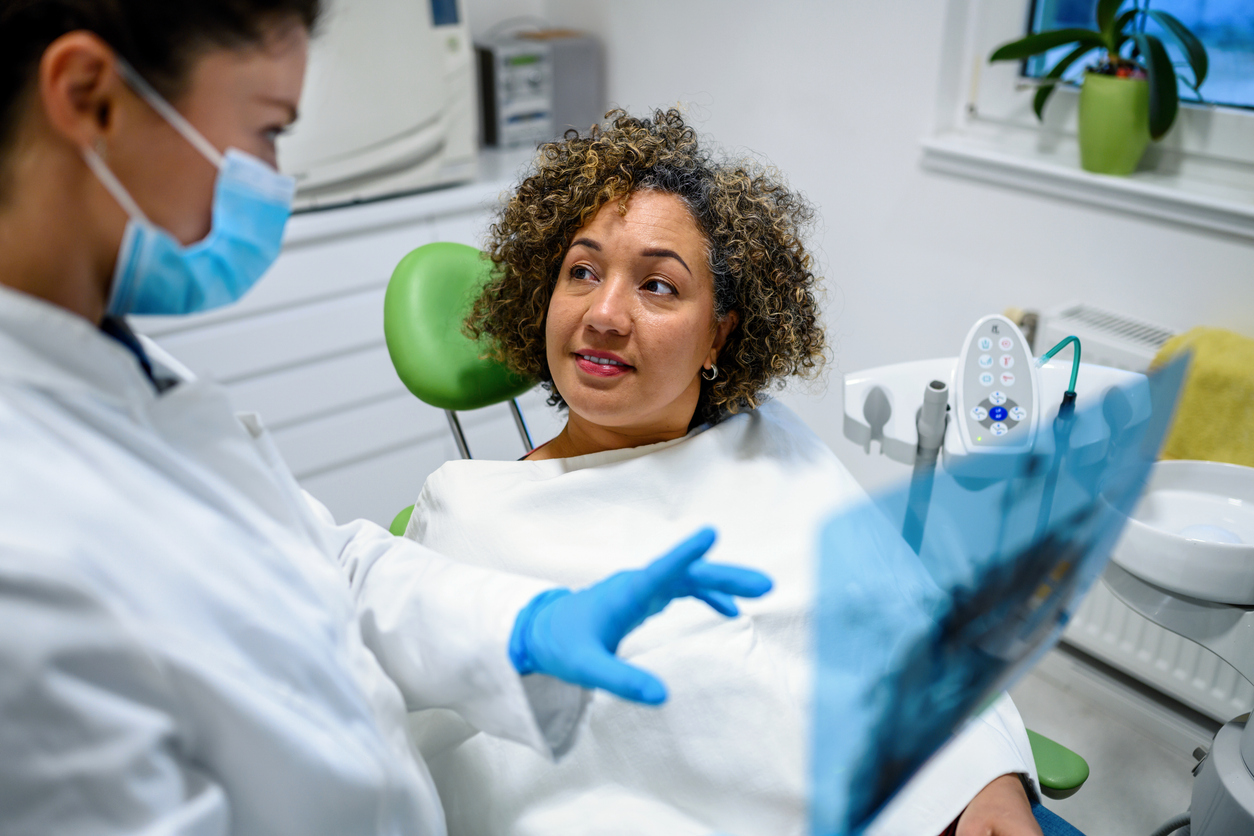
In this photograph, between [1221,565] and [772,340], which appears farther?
[772,340]

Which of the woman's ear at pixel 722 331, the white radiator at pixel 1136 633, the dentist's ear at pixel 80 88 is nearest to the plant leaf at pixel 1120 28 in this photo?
the white radiator at pixel 1136 633

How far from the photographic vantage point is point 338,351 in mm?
2420

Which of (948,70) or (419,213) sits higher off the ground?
(948,70)

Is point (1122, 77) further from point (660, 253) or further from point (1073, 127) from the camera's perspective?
point (660, 253)

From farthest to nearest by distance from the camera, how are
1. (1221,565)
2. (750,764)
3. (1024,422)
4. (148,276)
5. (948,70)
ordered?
(948,70)
(1024,422)
(1221,565)
(750,764)
(148,276)

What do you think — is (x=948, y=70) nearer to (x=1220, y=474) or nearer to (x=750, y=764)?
(x=1220, y=474)

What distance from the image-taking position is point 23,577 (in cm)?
49

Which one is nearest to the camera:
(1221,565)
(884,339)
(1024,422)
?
(1221,565)

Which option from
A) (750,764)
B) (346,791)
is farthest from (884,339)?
(346,791)

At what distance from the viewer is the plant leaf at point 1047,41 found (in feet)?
5.86

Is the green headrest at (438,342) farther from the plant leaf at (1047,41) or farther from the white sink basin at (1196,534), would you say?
the plant leaf at (1047,41)

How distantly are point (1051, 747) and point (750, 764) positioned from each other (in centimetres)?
63

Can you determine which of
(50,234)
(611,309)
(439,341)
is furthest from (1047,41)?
(50,234)

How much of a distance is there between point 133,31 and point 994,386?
1.21m
